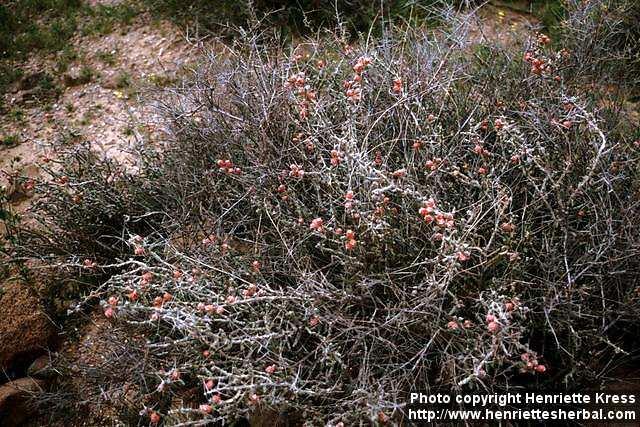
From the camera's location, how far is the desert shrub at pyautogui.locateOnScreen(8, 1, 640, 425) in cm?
205

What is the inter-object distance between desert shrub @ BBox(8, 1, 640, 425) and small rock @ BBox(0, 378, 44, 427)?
531mm

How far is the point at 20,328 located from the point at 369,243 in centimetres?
194

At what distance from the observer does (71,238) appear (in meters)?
3.12

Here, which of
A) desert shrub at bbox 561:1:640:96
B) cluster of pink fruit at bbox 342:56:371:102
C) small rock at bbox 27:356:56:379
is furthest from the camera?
desert shrub at bbox 561:1:640:96

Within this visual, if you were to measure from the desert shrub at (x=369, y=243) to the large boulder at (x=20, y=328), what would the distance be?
28cm

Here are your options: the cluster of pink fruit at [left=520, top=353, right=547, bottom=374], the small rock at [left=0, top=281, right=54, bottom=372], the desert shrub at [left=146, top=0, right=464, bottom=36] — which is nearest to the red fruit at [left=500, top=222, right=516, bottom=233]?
the cluster of pink fruit at [left=520, top=353, right=547, bottom=374]

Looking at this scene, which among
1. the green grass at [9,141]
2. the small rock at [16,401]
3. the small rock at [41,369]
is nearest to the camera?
the small rock at [16,401]

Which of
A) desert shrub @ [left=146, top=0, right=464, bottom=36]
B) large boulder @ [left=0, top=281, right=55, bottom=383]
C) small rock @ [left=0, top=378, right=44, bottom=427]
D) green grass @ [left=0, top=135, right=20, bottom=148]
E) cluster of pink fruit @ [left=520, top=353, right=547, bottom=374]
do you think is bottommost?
small rock @ [left=0, top=378, right=44, bottom=427]

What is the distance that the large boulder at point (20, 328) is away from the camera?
296cm

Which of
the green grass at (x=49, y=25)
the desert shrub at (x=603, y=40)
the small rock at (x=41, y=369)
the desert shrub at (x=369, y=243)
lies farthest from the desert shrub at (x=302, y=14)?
the small rock at (x=41, y=369)

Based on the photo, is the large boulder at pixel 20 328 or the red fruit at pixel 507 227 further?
the large boulder at pixel 20 328

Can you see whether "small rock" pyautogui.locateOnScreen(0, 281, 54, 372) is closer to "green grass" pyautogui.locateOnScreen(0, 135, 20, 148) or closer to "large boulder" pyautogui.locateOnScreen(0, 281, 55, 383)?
"large boulder" pyautogui.locateOnScreen(0, 281, 55, 383)

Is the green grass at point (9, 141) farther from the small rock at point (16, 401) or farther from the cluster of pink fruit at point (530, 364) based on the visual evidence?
the cluster of pink fruit at point (530, 364)

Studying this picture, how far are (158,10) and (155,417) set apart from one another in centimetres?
413
